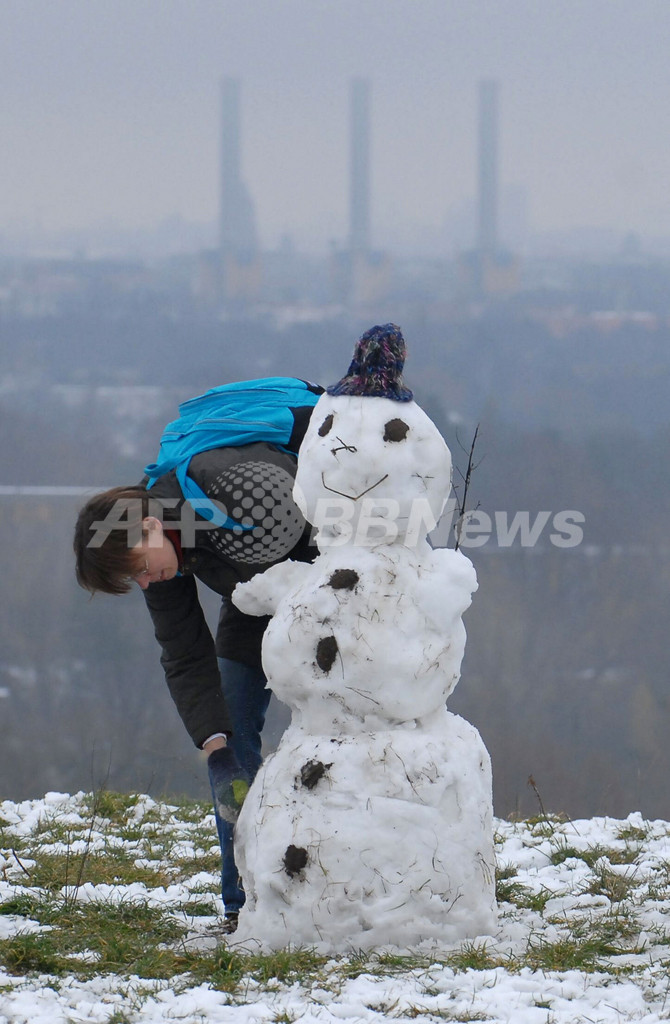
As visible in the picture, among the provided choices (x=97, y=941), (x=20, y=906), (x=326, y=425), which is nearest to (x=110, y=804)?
(x=20, y=906)

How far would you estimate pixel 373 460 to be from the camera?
3.07m

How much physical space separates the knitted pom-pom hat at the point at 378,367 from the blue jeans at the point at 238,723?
3.15ft

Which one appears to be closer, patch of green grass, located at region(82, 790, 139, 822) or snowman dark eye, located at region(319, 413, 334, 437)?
snowman dark eye, located at region(319, 413, 334, 437)

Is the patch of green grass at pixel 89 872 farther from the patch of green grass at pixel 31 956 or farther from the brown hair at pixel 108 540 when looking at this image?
the brown hair at pixel 108 540

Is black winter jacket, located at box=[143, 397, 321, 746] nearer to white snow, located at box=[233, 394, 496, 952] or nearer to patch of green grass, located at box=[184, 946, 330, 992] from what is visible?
white snow, located at box=[233, 394, 496, 952]

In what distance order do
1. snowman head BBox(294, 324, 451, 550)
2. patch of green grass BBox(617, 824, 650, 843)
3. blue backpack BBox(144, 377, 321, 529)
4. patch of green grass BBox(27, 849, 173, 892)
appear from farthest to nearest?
patch of green grass BBox(617, 824, 650, 843) → patch of green grass BBox(27, 849, 173, 892) → blue backpack BBox(144, 377, 321, 529) → snowman head BBox(294, 324, 451, 550)

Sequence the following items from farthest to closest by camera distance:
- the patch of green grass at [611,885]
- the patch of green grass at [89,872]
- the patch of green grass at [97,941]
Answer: the patch of green grass at [89,872] → the patch of green grass at [611,885] → the patch of green grass at [97,941]

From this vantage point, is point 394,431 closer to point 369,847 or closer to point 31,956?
point 369,847

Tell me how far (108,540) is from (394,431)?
2.75 feet

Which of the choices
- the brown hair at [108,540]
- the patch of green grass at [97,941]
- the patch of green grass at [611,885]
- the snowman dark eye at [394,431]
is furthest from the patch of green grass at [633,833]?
the brown hair at [108,540]

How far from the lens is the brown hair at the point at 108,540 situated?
3.01m

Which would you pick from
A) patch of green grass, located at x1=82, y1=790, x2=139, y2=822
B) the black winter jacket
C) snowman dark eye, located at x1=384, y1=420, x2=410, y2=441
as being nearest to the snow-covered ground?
patch of green grass, located at x1=82, y1=790, x2=139, y2=822

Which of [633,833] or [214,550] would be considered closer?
[214,550]

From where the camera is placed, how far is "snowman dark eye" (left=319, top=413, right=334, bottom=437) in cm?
315
